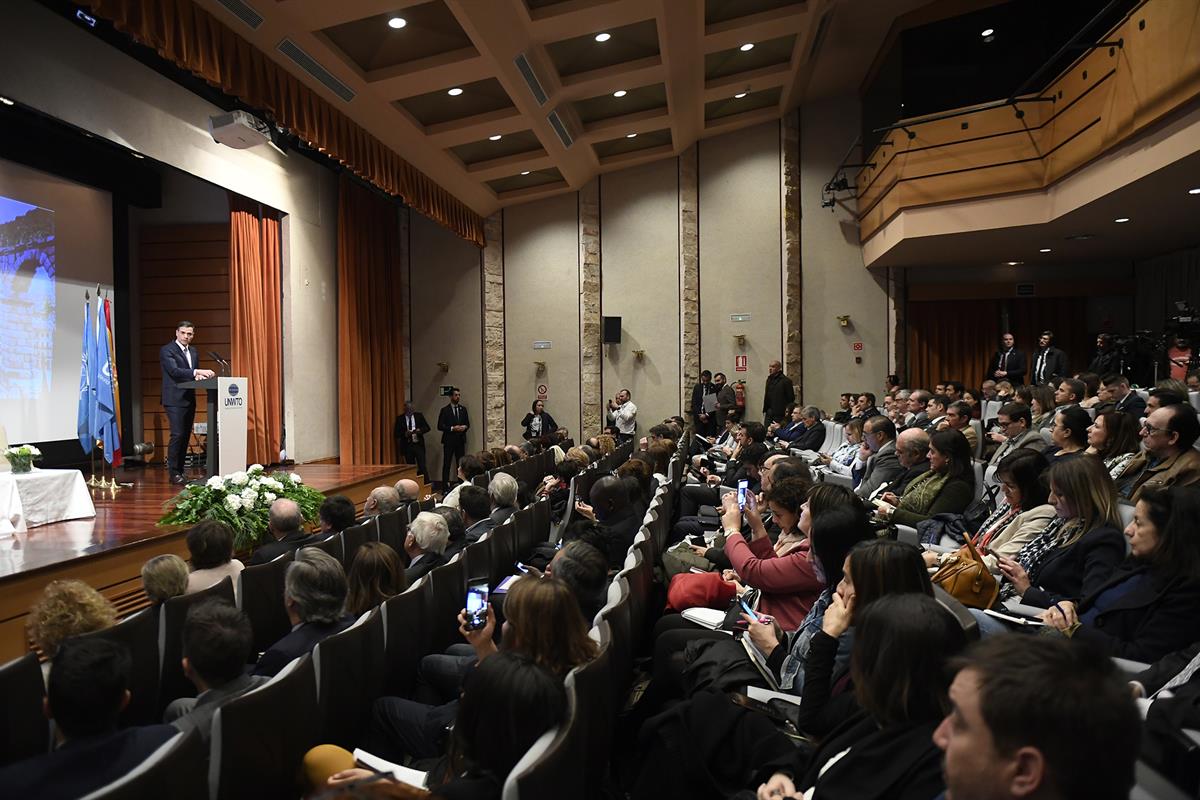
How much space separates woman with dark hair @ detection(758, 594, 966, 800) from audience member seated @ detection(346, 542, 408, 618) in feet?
6.07

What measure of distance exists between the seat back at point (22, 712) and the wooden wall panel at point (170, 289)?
8515 mm

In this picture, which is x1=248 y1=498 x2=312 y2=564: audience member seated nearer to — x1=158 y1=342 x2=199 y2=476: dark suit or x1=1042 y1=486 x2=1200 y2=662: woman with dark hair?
x1=1042 y1=486 x2=1200 y2=662: woman with dark hair

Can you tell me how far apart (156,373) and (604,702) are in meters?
9.74

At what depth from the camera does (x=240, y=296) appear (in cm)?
866

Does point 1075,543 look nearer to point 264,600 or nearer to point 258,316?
point 264,600

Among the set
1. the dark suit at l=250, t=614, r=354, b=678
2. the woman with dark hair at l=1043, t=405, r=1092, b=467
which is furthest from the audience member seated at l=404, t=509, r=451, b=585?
the woman with dark hair at l=1043, t=405, r=1092, b=467

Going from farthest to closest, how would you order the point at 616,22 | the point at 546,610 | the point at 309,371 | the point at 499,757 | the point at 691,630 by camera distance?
the point at 309,371
the point at 616,22
the point at 691,630
the point at 546,610
the point at 499,757

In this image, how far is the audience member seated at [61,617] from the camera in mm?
2354

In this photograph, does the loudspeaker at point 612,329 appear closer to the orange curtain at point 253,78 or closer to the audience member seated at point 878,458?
the orange curtain at point 253,78

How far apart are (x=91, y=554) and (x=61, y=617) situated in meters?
2.20

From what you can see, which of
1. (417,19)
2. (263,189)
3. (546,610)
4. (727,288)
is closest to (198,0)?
(417,19)

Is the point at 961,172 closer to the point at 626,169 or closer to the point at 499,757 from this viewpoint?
the point at 626,169

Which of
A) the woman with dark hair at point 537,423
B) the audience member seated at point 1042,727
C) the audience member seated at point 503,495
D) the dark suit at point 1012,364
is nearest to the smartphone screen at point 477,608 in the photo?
the audience member seated at point 1042,727

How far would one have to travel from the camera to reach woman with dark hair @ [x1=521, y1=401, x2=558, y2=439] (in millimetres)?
12211
